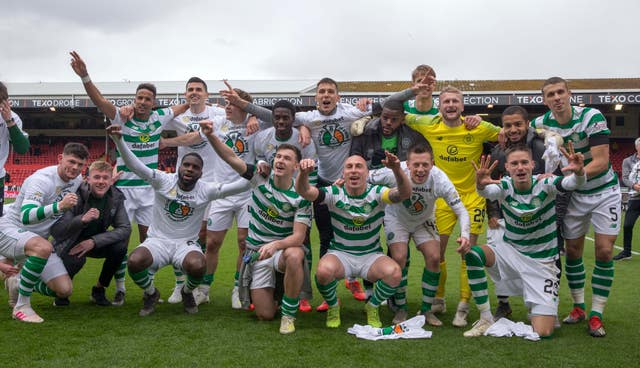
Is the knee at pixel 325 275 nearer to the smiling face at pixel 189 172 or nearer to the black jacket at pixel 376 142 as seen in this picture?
the black jacket at pixel 376 142

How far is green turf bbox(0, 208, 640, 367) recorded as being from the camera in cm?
326

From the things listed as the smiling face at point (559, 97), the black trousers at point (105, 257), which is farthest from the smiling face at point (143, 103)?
the smiling face at point (559, 97)

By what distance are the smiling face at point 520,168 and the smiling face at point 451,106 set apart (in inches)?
29.6

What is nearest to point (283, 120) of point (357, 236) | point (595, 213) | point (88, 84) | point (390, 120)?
point (390, 120)

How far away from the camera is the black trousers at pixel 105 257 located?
4.72 m

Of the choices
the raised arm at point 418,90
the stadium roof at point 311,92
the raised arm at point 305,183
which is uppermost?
the stadium roof at point 311,92

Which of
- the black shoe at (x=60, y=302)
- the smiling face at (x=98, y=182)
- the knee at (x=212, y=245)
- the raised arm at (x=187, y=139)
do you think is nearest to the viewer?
the smiling face at (x=98, y=182)

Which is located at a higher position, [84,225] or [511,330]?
[84,225]

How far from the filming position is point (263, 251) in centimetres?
406

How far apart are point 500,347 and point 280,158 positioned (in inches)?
85.9

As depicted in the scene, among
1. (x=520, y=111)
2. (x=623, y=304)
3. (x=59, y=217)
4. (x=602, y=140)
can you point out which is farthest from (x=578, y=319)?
(x=59, y=217)

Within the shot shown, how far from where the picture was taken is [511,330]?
396 centimetres

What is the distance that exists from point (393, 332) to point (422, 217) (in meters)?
1.05

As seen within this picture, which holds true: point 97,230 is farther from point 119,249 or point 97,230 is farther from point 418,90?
point 418,90
